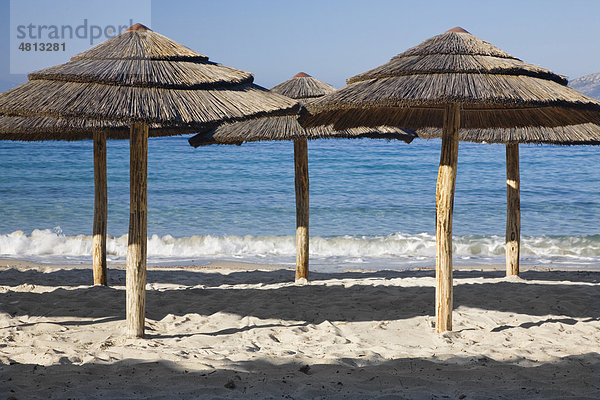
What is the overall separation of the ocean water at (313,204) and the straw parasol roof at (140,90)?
6592 millimetres

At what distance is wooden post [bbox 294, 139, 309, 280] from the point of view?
8.69 metres

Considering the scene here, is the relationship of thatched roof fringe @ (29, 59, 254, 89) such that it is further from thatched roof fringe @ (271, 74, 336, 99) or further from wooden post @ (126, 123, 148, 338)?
thatched roof fringe @ (271, 74, 336, 99)

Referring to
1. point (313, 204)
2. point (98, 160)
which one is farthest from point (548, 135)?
point (313, 204)

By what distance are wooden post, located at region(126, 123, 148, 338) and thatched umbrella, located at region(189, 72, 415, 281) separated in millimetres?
2058

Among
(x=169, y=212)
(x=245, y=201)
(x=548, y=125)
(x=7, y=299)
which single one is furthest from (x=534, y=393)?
(x=245, y=201)

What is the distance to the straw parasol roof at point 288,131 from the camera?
757cm

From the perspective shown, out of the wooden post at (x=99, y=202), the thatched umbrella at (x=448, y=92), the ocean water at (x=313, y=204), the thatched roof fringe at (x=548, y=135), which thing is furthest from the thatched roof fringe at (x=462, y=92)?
the ocean water at (x=313, y=204)

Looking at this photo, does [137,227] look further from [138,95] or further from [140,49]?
[140,49]

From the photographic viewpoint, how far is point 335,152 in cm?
3478

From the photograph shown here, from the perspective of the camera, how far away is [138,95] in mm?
5035

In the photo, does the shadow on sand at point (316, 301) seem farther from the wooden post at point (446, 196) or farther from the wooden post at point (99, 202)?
the wooden post at point (446, 196)

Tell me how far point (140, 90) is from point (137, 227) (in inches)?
48.7

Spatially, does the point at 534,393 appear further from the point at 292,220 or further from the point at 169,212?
the point at 169,212

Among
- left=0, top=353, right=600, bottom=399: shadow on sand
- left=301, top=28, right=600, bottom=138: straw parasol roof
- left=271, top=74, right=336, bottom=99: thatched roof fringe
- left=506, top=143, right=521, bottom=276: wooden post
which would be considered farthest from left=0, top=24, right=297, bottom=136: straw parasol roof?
left=506, top=143, right=521, bottom=276: wooden post
